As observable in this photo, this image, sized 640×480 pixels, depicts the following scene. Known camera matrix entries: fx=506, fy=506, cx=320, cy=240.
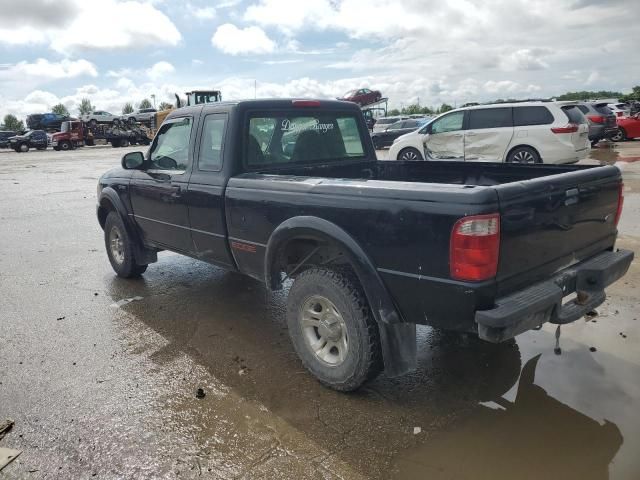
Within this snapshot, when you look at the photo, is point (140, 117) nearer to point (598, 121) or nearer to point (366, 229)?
point (598, 121)

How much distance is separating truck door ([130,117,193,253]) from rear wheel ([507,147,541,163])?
341 inches

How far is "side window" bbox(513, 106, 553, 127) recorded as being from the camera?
1112cm

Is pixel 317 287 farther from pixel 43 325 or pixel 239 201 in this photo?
pixel 43 325

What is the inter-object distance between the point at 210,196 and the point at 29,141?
37.5 metres

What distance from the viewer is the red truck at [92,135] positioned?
1383 inches

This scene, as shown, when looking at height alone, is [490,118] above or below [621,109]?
above

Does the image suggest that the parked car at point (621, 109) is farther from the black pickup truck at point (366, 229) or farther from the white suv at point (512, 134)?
the black pickup truck at point (366, 229)

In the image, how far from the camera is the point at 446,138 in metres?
12.5

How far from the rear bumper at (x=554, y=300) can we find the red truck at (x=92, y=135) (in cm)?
3767

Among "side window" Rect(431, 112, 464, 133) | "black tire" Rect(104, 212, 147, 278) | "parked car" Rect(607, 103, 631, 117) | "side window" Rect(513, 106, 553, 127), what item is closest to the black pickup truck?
"black tire" Rect(104, 212, 147, 278)

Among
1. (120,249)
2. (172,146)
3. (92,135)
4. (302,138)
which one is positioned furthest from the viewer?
(92,135)

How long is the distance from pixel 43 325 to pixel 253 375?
7.59 feet

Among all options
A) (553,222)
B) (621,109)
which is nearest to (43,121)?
(621,109)

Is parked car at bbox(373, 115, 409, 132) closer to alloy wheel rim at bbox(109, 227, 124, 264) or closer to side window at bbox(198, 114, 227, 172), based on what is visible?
alloy wheel rim at bbox(109, 227, 124, 264)
